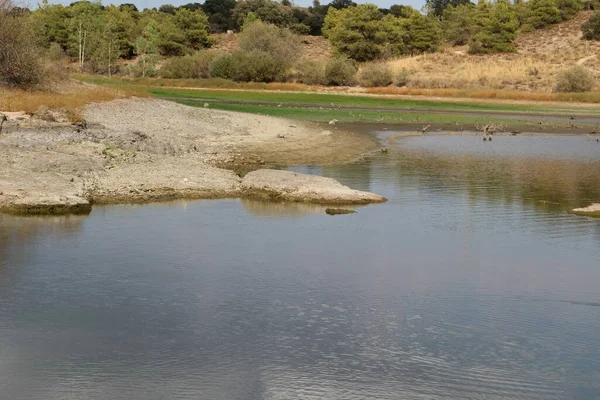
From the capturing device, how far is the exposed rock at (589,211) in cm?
2047

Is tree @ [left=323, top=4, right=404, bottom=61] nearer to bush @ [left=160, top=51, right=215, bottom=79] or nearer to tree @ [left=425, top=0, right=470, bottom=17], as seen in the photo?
bush @ [left=160, top=51, right=215, bottom=79]

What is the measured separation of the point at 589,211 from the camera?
20.6 metres

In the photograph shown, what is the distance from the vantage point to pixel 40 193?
750 inches

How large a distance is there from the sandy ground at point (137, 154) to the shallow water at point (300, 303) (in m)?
1.10

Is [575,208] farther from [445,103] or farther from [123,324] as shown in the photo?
[445,103]

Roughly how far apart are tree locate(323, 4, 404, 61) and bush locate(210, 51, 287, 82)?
15.4 meters

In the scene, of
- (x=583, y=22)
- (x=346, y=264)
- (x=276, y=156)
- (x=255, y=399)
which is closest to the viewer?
(x=255, y=399)

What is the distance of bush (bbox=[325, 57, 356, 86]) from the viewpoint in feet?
285

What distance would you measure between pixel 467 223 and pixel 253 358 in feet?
32.3

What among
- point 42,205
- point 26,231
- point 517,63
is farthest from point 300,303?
point 517,63

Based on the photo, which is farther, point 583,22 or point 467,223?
point 583,22

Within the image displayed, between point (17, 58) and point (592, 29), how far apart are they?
3134 inches

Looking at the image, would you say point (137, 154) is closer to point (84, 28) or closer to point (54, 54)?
point (54, 54)

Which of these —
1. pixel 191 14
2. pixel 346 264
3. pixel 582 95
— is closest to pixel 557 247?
pixel 346 264
